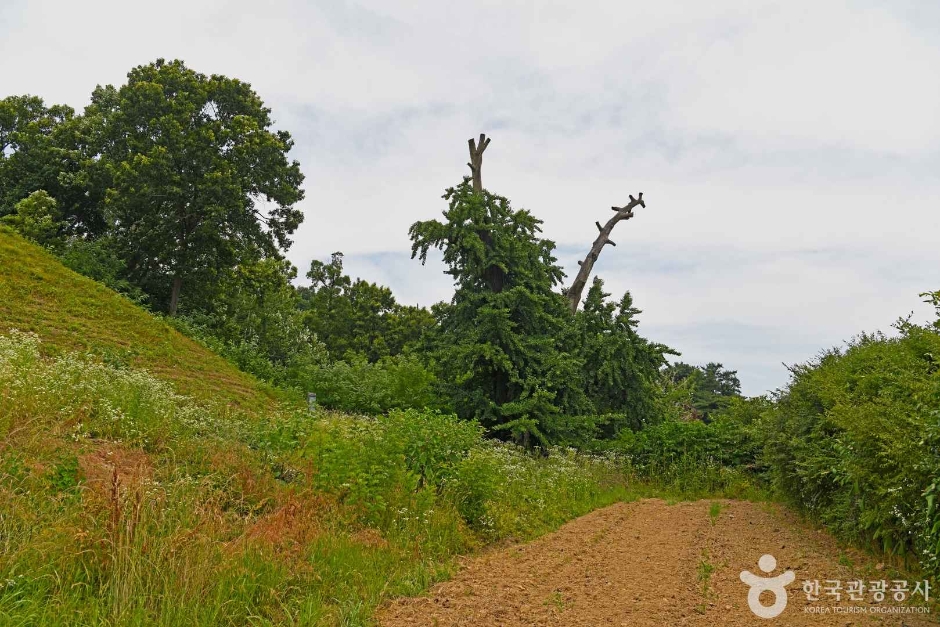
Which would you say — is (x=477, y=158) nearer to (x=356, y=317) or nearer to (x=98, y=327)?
(x=98, y=327)

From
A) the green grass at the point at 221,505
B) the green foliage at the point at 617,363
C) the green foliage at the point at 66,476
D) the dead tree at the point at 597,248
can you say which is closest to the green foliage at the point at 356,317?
the dead tree at the point at 597,248

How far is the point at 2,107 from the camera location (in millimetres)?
27844

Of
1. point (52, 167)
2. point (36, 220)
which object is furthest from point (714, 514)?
point (52, 167)

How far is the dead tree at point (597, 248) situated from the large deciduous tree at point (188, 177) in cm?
1266

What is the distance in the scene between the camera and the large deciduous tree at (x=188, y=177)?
2259 centimetres

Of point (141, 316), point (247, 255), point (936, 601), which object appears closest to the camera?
point (936, 601)

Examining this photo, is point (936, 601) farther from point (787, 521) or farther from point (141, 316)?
point (141, 316)

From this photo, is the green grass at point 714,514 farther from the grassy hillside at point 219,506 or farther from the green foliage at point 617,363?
the green foliage at point 617,363

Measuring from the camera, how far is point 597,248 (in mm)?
23234

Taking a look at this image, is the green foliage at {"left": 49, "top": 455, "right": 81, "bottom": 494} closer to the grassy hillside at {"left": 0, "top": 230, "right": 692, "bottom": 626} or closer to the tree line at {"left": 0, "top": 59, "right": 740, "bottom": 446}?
the grassy hillside at {"left": 0, "top": 230, "right": 692, "bottom": 626}

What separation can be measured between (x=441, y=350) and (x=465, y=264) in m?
2.57

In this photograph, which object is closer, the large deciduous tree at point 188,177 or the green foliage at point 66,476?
the green foliage at point 66,476

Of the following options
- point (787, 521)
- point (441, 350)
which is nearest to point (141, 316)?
point (441, 350)

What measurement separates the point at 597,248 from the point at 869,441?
18084 millimetres
